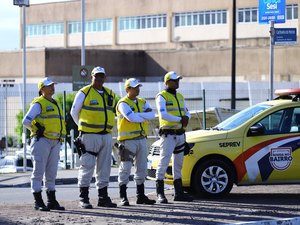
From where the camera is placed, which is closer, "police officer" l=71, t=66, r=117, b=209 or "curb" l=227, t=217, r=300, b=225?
"curb" l=227, t=217, r=300, b=225

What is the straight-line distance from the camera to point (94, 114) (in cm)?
1237

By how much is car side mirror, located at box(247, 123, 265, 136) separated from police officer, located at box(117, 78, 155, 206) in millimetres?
1982

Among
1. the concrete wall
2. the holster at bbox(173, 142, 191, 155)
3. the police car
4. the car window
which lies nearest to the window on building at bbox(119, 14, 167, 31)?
the concrete wall

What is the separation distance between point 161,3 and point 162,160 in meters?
72.6

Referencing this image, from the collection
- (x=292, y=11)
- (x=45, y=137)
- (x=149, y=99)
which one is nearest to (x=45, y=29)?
(x=292, y=11)

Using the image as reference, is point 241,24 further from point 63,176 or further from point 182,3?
point 63,176

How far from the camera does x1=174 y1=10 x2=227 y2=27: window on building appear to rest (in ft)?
262

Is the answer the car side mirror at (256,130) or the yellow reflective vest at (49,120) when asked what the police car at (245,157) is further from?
the yellow reflective vest at (49,120)

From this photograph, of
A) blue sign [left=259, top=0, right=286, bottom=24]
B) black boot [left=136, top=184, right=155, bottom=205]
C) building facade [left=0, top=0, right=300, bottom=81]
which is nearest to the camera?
black boot [left=136, top=184, right=155, bottom=205]

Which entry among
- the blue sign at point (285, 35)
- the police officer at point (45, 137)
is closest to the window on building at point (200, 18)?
the blue sign at point (285, 35)

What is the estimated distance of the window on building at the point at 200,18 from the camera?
80.0 m

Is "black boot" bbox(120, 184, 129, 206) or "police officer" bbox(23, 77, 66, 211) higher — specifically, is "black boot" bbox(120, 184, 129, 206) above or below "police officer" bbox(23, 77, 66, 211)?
below

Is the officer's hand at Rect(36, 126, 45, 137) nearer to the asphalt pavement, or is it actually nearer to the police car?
the police car

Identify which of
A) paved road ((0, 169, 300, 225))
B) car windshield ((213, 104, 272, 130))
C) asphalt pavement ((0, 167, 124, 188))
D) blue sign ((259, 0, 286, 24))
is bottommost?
asphalt pavement ((0, 167, 124, 188))
